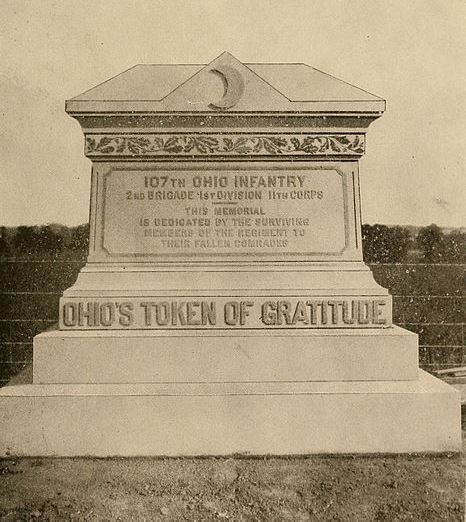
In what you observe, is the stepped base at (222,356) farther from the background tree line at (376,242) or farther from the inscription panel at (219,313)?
the background tree line at (376,242)

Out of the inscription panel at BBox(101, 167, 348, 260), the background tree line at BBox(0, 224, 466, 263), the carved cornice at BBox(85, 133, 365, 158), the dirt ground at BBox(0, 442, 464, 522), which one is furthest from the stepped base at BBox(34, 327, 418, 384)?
the background tree line at BBox(0, 224, 466, 263)

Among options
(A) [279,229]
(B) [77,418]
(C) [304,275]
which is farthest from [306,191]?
(B) [77,418]

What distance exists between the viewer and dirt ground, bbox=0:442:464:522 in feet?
11.1

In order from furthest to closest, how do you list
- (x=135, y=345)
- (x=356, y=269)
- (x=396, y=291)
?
(x=396, y=291), (x=356, y=269), (x=135, y=345)

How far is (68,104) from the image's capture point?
4559 millimetres

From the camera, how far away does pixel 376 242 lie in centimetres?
723

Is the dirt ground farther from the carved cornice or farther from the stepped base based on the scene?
the carved cornice

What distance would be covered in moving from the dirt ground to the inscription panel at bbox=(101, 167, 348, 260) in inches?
65.4

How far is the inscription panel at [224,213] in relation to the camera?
4648 millimetres

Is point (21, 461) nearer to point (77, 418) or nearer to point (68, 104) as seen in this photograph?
point (77, 418)

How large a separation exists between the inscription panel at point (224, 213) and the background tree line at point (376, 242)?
2153 mm

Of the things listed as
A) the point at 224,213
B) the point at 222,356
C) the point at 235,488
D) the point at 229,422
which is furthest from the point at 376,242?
the point at 235,488

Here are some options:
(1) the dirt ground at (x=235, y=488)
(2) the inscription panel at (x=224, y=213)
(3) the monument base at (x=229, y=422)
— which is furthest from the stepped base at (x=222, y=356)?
(2) the inscription panel at (x=224, y=213)

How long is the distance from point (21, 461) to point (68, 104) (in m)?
2.79
